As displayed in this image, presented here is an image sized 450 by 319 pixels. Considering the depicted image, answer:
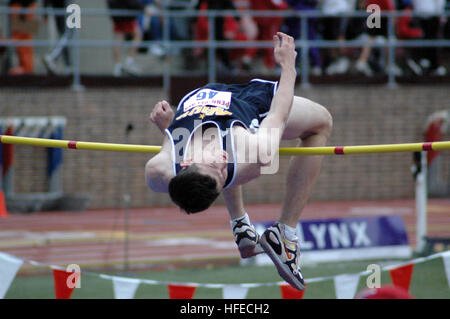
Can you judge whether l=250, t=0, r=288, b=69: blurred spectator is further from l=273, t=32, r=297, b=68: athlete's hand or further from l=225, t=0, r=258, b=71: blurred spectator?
l=273, t=32, r=297, b=68: athlete's hand

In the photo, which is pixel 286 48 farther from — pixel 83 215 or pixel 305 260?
pixel 83 215

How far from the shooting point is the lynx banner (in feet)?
30.2

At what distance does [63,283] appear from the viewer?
19.9 feet

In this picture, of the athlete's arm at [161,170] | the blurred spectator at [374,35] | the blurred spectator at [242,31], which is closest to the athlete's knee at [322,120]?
the athlete's arm at [161,170]

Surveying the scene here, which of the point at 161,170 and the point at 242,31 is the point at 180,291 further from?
the point at 242,31

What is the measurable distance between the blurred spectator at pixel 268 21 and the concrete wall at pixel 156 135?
109cm

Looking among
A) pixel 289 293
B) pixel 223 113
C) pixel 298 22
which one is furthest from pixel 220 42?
pixel 223 113

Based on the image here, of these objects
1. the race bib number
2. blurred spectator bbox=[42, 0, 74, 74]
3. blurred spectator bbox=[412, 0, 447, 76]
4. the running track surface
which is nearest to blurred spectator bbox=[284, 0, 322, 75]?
blurred spectator bbox=[412, 0, 447, 76]

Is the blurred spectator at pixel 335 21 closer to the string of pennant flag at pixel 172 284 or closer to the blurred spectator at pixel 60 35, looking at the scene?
the blurred spectator at pixel 60 35

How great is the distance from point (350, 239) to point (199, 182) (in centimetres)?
533

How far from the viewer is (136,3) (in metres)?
12.9

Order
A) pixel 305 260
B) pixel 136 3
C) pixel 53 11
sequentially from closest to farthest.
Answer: pixel 305 260, pixel 53 11, pixel 136 3
